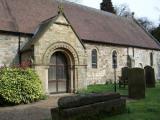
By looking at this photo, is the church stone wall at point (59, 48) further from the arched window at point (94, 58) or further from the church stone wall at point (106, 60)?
the arched window at point (94, 58)

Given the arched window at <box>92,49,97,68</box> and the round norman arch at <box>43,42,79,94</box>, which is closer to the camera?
the round norman arch at <box>43,42,79,94</box>

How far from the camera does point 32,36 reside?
20.6m

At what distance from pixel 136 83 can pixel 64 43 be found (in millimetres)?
6364

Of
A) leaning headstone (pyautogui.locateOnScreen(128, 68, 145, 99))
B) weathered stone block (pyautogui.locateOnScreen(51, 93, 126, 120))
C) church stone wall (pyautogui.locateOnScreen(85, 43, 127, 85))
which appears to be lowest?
weathered stone block (pyautogui.locateOnScreen(51, 93, 126, 120))

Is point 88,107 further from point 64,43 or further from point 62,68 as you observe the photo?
point 62,68

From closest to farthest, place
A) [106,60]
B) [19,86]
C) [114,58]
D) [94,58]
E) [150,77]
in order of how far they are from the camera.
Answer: [19,86] → [150,77] → [94,58] → [106,60] → [114,58]

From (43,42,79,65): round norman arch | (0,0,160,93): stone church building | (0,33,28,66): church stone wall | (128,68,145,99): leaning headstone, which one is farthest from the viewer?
(0,33,28,66): church stone wall

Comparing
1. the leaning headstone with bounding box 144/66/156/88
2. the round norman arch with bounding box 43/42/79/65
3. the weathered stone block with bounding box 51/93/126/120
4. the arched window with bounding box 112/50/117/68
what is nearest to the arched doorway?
the round norman arch with bounding box 43/42/79/65

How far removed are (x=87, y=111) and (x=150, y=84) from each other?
47.5 ft

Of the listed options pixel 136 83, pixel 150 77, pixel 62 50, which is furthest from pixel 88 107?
pixel 150 77

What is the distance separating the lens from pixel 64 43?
19.3 meters

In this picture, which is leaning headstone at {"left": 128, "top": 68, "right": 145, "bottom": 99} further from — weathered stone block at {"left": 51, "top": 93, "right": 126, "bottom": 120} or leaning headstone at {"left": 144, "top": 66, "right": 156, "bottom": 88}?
leaning headstone at {"left": 144, "top": 66, "right": 156, "bottom": 88}

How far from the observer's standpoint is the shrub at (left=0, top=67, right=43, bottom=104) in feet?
48.9

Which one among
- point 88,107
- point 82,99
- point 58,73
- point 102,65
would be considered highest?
point 102,65
